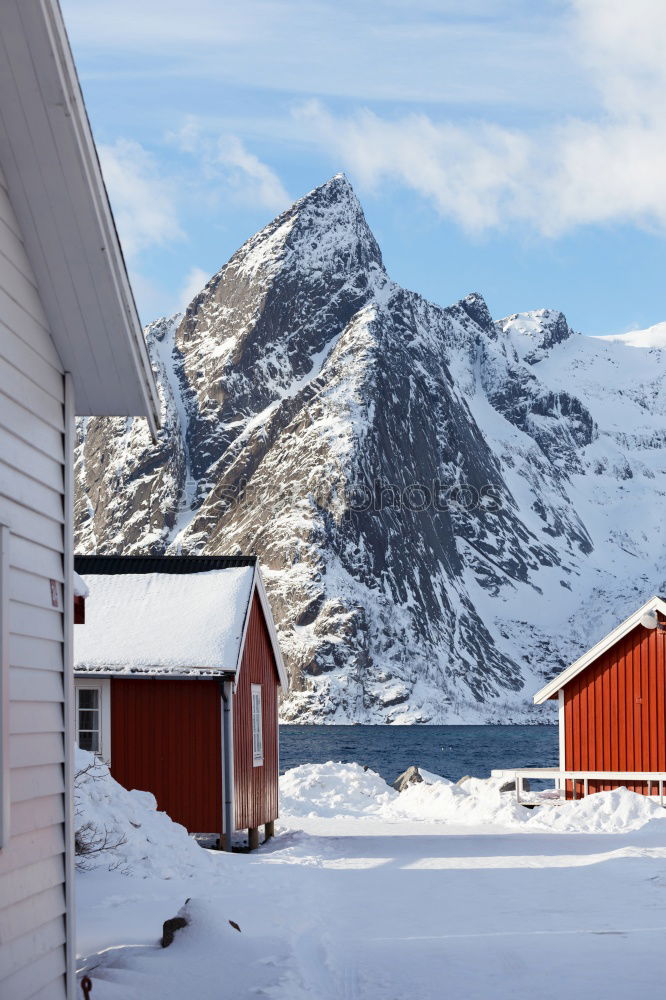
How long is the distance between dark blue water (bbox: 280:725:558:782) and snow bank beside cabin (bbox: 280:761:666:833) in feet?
97.4

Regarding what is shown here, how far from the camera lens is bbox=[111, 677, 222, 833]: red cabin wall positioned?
75.4ft

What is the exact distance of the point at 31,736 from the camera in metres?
7.92

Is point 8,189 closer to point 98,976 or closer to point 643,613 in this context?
point 98,976

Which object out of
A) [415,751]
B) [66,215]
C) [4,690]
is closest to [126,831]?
[4,690]

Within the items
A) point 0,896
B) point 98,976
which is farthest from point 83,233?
point 98,976

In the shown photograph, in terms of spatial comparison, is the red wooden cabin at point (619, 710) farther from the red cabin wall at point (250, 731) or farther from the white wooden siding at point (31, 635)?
the white wooden siding at point (31, 635)

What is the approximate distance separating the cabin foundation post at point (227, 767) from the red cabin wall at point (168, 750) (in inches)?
4.5

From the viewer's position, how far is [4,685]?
7301 millimetres

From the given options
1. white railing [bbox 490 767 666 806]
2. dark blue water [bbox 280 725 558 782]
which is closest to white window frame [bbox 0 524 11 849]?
white railing [bbox 490 767 666 806]

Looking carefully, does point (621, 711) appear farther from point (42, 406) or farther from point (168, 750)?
point (42, 406)

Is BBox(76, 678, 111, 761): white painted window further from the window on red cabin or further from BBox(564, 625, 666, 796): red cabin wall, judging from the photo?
BBox(564, 625, 666, 796): red cabin wall

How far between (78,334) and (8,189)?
115 centimetres

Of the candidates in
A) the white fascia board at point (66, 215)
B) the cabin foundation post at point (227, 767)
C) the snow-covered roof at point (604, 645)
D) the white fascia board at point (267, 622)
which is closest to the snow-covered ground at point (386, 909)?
the cabin foundation post at point (227, 767)

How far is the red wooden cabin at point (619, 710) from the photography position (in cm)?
2853
